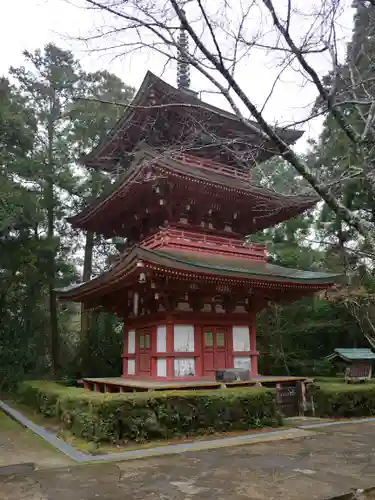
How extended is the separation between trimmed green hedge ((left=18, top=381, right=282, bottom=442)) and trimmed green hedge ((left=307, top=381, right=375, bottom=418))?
243 centimetres

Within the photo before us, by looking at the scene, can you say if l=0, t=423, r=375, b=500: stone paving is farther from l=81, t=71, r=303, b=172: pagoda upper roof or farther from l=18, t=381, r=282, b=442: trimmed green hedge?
l=81, t=71, r=303, b=172: pagoda upper roof

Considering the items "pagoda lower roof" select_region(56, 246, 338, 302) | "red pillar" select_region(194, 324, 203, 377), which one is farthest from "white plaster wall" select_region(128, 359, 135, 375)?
"red pillar" select_region(194, 324, 203, 377)

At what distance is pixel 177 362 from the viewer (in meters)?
13.2

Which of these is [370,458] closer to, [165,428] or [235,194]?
[165,428]

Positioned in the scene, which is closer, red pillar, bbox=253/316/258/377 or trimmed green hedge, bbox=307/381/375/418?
trimmed green hedge, bbox=307/381/375/418

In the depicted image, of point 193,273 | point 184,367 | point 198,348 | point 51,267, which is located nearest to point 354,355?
point 198,348

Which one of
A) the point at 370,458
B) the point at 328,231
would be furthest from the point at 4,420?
the point at 328,231

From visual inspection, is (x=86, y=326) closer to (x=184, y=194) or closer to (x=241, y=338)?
(x=241, y=338)

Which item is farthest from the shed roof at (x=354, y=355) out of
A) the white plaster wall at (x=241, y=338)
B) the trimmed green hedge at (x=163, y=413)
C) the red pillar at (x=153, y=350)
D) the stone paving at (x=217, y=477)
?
the stone paving at (x=217, y=477)

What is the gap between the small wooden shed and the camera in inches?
615

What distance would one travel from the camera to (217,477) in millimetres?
6680

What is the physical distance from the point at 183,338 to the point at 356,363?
6913 mm

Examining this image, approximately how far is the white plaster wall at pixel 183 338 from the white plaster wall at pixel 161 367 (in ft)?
1.90

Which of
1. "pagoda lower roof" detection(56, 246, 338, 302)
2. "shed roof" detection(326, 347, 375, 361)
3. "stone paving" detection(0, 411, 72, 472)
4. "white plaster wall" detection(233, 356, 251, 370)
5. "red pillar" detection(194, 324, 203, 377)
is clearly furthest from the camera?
"shed roof" detection(326, 347, 375, 361)
